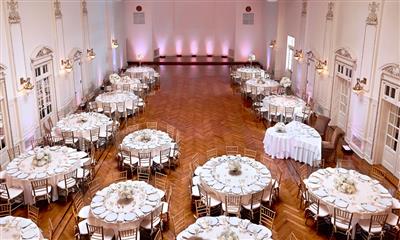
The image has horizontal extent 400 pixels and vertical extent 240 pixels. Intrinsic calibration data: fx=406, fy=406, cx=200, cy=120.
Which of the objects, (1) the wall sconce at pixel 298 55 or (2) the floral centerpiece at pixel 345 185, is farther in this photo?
(1) the wall sconce at pixel 298 55

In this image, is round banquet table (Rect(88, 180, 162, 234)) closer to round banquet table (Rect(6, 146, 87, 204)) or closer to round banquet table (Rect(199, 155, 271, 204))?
round banquet table (Rect(199, 155, 271, 204))

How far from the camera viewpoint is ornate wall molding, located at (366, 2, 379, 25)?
11.1 meters

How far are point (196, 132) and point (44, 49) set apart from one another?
576 cm

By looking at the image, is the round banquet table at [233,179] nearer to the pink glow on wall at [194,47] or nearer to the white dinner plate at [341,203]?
the white dinner plate at [341,203]

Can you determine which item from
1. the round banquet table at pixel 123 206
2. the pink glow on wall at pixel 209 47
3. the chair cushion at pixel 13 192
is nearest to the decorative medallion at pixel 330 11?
the round banquet table at pixel 123 206

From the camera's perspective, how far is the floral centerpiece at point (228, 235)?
6684mm

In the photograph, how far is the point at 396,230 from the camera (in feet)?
27.6

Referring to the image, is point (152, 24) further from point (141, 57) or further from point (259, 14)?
point (259, 14)

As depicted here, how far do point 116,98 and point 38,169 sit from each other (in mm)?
6236

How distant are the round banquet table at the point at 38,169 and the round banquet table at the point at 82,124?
1.71 metres

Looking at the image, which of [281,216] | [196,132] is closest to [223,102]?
[196,132]

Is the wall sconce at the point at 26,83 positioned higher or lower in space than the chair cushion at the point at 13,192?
higher

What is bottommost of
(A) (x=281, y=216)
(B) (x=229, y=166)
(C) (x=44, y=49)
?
(A) (x=281, y=216)

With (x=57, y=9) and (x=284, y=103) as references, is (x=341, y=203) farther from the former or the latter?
(x=57, y=9)
